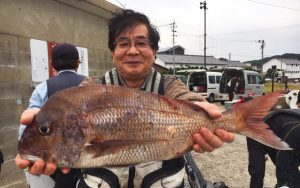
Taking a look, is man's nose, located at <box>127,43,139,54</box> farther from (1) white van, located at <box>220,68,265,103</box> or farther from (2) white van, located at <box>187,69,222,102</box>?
(2) white van, located at <box>187,69,222,102</box>

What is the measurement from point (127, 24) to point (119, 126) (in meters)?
0.95

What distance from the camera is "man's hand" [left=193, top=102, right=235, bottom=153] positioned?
224 centimetres

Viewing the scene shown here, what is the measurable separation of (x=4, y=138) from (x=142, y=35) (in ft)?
12.1

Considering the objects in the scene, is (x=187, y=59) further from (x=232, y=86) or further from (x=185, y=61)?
(x=232, y=86)

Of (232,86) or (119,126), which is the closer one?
(119,126)

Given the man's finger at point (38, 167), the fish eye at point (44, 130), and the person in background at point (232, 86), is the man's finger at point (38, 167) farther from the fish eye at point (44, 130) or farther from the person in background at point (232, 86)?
the person in background at point (232, 86)

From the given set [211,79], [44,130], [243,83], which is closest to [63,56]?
[44,130]

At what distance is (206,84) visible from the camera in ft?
94.7

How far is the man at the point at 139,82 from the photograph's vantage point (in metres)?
2.48

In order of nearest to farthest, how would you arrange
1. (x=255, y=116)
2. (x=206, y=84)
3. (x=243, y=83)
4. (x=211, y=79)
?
(x=255, y=116) → (x=243, y=83) → (x=206, y=84) → (x=211, y=79)

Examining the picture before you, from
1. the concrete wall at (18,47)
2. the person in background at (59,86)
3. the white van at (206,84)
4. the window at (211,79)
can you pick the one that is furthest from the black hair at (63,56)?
the window at (211,79)

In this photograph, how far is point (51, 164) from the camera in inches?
77.6

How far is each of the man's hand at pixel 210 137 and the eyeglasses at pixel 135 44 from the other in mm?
659

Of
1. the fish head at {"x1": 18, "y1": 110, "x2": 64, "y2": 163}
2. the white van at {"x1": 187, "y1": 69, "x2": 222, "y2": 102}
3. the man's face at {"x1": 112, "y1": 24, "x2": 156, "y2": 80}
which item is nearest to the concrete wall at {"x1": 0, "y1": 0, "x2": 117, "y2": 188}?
the man's face at {"x1": 112, "y1": 24, "x2": 156, "y2": 80}
